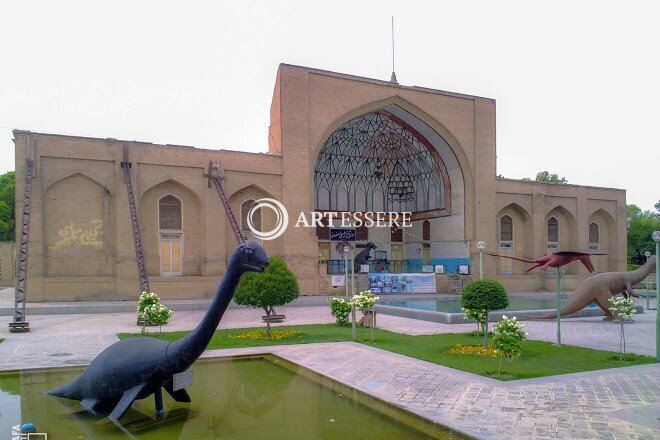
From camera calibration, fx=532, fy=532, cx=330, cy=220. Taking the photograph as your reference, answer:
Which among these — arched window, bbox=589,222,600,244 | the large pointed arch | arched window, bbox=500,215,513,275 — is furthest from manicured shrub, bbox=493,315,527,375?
arched window, bbox=589,222,600,244

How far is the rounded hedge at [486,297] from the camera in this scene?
36.9 feet

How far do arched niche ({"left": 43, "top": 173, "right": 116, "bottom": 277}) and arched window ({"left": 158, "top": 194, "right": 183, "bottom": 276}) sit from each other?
2037 millimetres

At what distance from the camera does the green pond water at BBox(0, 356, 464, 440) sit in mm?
5750

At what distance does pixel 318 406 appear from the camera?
6793 mm

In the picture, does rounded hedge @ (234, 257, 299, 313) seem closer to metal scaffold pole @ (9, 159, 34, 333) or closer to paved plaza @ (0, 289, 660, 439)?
paved plaza @ (0, 289, 660, 439)

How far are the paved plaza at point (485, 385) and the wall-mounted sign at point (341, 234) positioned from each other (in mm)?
19005

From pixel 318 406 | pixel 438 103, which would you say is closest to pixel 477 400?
pixel 318 406

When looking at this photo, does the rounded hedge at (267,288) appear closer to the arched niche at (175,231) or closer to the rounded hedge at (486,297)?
the rounded hedge at (486,297)

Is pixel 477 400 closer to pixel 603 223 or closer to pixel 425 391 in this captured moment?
pixel 425 391

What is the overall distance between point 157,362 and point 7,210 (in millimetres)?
44607

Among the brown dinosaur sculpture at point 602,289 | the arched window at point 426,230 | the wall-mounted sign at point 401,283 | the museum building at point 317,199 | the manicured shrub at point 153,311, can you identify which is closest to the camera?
the manicured shrub at point 153,311

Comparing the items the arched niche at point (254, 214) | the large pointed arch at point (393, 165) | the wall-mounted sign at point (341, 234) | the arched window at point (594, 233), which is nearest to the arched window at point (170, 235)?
the arched niche at point (254, 214)

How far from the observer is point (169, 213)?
2338 centimetres

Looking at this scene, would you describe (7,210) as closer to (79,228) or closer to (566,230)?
(79,228)
